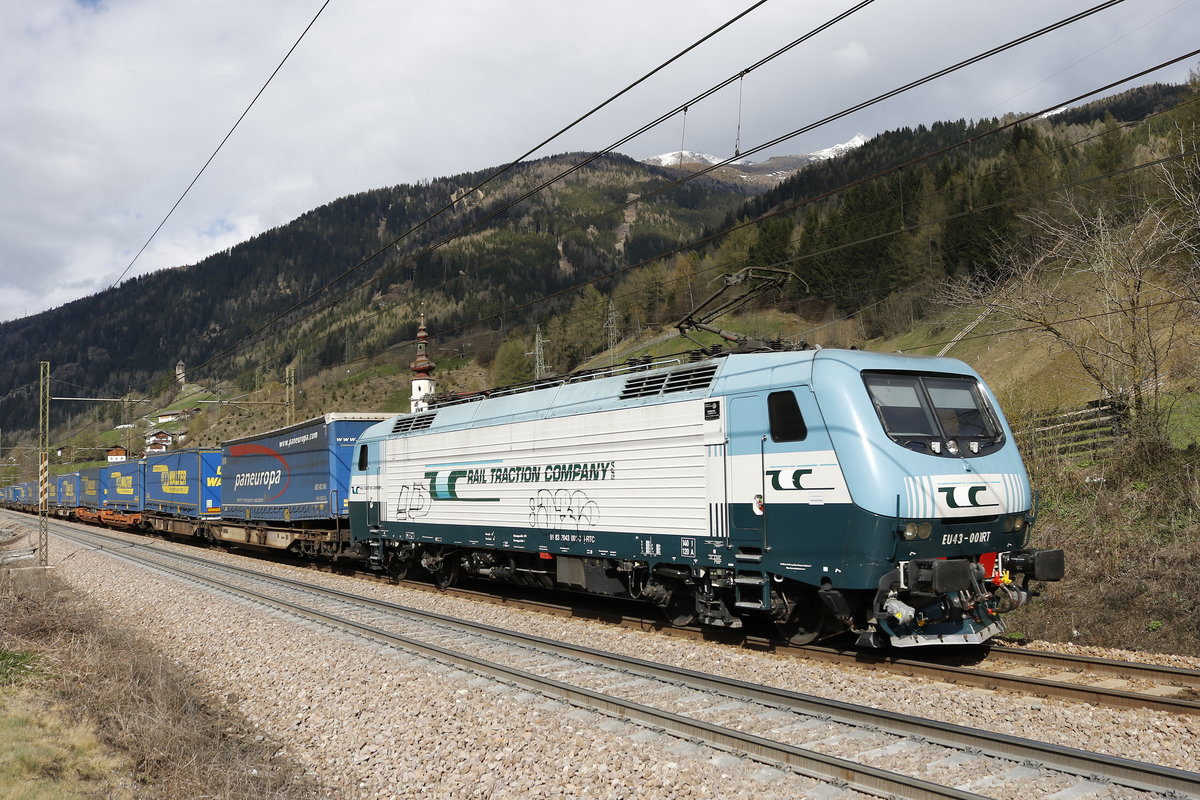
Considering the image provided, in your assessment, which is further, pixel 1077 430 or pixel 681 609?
pixel 1077 430

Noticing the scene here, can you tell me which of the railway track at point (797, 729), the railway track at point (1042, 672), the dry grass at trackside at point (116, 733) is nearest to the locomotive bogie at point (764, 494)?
the railway track at point (1042, 672)

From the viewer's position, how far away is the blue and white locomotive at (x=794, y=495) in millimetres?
9125

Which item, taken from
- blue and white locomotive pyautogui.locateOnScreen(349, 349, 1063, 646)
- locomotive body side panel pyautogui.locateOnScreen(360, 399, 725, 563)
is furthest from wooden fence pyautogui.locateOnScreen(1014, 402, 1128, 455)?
locomotive body side panel pyautogui.locateOnScreen(360, 399, 725, 563)

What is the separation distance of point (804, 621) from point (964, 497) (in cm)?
257

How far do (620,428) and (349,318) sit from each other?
568ft

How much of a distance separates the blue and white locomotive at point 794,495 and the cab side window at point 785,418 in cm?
2

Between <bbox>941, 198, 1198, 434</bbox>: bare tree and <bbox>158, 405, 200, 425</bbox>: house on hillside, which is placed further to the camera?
<bbox>158, 405, 200, 425</bbox>: house on hillside

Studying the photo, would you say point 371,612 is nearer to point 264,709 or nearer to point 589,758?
point 264,709

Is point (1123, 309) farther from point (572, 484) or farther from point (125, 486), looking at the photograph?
point (125, 486)

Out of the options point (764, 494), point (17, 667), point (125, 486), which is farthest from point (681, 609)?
point (125, 486)

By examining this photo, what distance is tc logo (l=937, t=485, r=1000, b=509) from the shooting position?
9.31 meters

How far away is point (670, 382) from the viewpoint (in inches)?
465

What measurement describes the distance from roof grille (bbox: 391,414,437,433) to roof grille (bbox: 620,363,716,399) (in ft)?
22.4

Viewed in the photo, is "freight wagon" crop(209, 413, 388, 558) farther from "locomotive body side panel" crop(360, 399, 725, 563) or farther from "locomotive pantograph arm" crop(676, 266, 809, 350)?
"locomotive pantograph arm" crop(676, 266, 809, 350)
